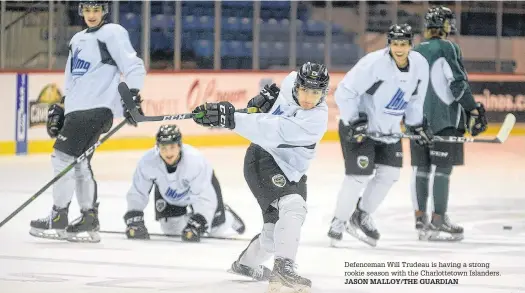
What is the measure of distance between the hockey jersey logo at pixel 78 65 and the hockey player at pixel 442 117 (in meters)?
1.55

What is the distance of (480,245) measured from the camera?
5000mm

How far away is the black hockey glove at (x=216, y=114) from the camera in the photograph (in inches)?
137

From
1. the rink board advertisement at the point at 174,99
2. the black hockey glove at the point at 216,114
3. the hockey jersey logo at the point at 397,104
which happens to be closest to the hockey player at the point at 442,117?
the hockey jersey logo at the point at 397,104

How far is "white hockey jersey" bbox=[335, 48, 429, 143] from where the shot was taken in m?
4.85

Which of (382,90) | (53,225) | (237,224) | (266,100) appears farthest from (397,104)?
(53,225)

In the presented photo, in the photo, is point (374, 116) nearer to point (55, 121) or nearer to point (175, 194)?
point (175, 194)

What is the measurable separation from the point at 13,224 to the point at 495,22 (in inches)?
266

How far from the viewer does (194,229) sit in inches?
191

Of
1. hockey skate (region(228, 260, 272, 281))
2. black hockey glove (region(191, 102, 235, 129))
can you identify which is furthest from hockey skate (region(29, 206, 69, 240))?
black hockey glove (region(191, 102, 235, 129))

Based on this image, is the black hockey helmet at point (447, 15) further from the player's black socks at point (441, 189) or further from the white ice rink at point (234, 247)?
the white ice rink at point (234, 247)

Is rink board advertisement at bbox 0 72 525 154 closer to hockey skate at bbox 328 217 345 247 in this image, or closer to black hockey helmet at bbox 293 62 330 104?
hockey skate at bbox 328 217 345 247

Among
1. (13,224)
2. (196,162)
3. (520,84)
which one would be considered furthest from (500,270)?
(520,84)

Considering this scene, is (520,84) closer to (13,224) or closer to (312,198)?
(312,198)

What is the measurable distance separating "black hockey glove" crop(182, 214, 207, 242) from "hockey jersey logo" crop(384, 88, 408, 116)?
3.06 feet
